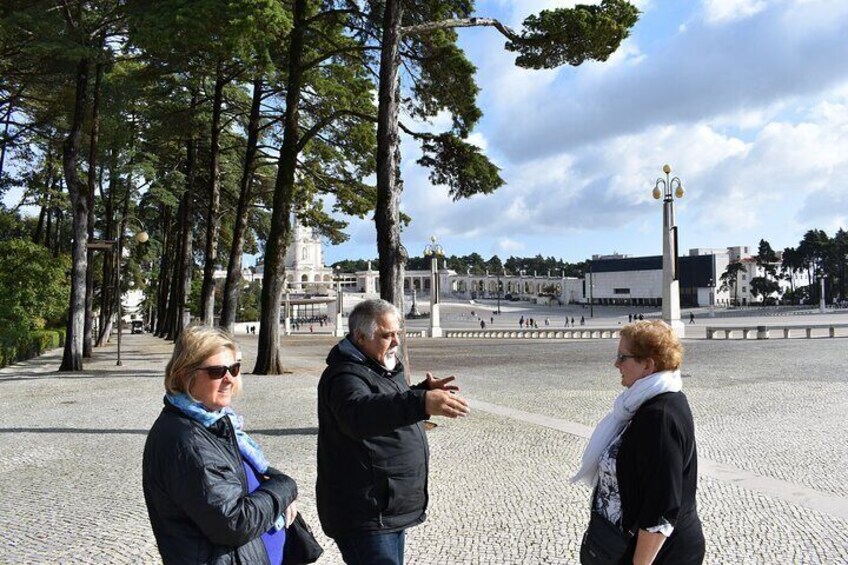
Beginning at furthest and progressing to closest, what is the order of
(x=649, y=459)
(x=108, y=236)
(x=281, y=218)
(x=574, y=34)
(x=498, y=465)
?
(x=108, y=236), (x=281, y=218), (x=574, y=34), (x=498, y=465), (x=649, y=459)

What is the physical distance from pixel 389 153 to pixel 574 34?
12.3 ft

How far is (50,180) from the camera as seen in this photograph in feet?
106

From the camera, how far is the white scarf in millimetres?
2619

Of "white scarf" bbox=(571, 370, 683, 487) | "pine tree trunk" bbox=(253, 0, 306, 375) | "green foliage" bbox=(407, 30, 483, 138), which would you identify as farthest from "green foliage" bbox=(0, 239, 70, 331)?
"white scarf" bbox=(571, 370, 683, 487)

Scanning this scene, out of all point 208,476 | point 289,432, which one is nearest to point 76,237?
point 289,432

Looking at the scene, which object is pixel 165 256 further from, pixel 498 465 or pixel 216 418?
pixel 216 418

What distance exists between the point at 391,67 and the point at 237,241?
413 inches

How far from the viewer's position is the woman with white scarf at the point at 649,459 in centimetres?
246

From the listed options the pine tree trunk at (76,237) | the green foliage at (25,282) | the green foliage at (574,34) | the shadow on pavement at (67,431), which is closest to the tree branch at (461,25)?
the green foliage at (574,34)

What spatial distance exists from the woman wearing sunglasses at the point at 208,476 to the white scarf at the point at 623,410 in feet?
3.97

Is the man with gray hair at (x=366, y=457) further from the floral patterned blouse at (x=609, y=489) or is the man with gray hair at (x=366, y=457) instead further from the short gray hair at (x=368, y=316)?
the floral patterned blouse at (x=609, y=489)

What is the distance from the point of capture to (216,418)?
235 cm

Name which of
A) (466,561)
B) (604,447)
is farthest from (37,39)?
(604,447)

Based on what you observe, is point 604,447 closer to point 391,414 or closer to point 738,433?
point 391,414
